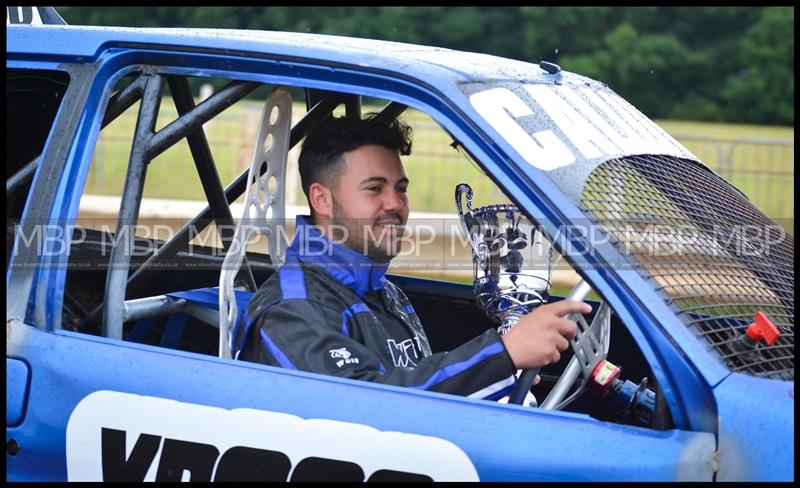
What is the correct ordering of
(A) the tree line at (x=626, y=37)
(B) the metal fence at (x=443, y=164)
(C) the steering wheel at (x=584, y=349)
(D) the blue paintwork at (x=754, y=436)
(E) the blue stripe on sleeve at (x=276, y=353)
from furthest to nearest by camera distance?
(A) the tree line at (x=626, y=37), (B) the metal fence at (x=443, y=164), (C) the steering wheel at (x=584, y=349), (E) the blue stripe on sleeve at (x=276, y=353), (D) the blue paintwork at (x=754, y=436)

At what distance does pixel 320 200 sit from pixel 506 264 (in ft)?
1.70

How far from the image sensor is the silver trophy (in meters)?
2.45

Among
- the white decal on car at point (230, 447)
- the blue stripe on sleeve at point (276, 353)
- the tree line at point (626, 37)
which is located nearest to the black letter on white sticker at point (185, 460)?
the white decal on car at point (230, 447)

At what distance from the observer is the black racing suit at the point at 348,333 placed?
7.00 ft

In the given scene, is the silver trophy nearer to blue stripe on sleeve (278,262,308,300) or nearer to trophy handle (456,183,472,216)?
trophy handle (456,183,472,216)

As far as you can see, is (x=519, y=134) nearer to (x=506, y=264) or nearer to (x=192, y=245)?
(x=506, y=264)

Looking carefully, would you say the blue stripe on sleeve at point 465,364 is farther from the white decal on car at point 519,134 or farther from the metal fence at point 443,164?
the metal fence at point 443,164

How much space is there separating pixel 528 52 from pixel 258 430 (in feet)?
84.6

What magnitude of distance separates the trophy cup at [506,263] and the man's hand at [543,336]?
0.95ft

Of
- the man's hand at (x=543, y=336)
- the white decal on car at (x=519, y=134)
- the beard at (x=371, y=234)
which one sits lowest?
the man's hand at (x=543, y=336)

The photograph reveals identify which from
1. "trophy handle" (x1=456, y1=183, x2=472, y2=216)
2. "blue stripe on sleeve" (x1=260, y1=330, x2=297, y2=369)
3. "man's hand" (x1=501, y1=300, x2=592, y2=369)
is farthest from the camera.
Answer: "trophy handle" (x1=456, y1=183, x2=472, y2=216)

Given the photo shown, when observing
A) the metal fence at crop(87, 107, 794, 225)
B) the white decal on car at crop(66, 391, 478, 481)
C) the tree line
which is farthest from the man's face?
the tree line

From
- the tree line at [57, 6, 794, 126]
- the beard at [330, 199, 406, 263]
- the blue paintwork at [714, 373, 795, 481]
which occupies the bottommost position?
the blue paintwork at [714, 373, 795, 481]
